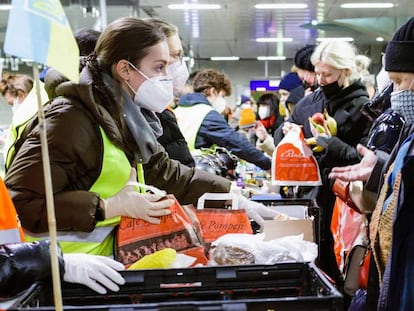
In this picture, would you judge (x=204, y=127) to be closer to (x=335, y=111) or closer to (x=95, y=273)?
(x=335, y=111)

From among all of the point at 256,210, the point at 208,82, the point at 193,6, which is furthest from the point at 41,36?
the point at 193,6

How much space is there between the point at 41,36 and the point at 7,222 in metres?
0.60

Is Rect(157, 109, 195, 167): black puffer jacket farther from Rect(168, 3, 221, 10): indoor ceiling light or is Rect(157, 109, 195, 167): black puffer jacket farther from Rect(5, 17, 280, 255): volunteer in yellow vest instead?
Rect(168, 3, 221, 10): indoor ceiling light

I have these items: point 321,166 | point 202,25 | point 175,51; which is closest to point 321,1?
point 202,25

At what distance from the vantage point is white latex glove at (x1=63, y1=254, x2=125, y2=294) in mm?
1260

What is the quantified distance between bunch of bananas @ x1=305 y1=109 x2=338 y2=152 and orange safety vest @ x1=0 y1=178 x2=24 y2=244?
210cm

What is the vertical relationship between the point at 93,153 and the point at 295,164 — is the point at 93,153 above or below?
above

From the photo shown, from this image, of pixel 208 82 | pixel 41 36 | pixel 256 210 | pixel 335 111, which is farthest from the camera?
pixel 208 82

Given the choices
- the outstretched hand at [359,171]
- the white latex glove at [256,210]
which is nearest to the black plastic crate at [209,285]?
the outstretched hand at [359,171]

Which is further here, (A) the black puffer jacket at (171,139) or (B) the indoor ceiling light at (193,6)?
(B) the indoor ceiling light at (193,6)

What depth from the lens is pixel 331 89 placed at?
341 cm

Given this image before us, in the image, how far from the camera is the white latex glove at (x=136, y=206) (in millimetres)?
1651

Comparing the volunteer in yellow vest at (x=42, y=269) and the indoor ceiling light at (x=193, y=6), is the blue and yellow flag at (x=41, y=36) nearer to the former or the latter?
the volunteer in yellow vest at (x=42, y=269)

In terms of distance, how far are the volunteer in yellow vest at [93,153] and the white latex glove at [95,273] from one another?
32 centimetres
